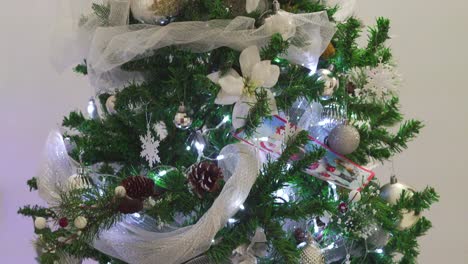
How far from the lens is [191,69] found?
68cm

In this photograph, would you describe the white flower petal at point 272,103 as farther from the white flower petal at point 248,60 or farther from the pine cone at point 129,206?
the pine cone at point 129,206

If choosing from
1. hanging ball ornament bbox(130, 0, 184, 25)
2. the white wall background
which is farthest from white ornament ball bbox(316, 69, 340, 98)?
the white wall background

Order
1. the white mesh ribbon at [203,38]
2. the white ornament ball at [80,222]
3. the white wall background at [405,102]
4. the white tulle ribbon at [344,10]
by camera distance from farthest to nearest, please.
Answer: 1. the white wall background at [405,102]
2. the white tulle ribbon at [344,10]
3. the white mesh ribbon at [203,38]
4. the white ornament ball at [80,222]

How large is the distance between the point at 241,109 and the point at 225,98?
27 mm

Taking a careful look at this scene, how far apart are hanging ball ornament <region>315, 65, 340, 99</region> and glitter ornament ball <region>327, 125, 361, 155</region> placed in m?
0.05

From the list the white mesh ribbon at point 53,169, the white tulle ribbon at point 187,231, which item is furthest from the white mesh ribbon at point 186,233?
the white mesh ribbon at point 53,169

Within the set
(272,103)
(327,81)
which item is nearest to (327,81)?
(327,81)

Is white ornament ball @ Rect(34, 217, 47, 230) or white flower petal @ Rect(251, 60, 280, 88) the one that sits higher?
white flower petal @ Rect(251, 60, 280, 88)

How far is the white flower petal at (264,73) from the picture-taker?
0.64 meters

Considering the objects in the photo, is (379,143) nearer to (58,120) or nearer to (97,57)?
(97,57)

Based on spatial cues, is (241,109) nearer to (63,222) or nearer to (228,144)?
(228,144)

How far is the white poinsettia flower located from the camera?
2.09 ft

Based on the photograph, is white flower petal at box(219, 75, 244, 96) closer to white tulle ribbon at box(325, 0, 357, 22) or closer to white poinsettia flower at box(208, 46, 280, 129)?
white poinsettia flower at box(208, 46, 280, 129)

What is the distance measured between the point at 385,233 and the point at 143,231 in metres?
0.36
